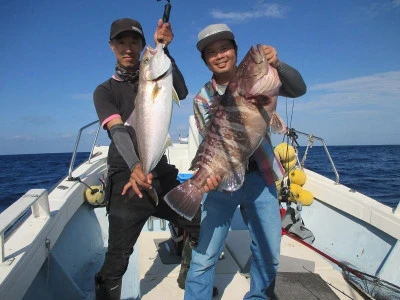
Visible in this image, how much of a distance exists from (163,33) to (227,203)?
161 centimetres

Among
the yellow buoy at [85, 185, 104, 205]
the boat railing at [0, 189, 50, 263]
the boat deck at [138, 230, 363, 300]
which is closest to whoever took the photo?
the boat railing at [0, 189, 50, 263]

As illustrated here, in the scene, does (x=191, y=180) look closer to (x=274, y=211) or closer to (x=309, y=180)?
(x=274, y=211)

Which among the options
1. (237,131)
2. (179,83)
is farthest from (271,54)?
(179,83)

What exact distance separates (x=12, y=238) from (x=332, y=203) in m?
5.13

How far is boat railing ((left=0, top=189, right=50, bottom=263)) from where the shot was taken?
7.82ft

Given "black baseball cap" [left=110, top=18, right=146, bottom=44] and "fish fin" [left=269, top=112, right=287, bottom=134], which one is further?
"black baseball cap" [left=110, top=18, right=146, bottom=44]

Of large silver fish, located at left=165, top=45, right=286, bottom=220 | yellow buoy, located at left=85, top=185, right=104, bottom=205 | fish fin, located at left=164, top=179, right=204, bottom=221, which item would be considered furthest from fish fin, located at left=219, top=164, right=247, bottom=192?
yellow buoy, located at left=85, top=185, right=104, bottom=205

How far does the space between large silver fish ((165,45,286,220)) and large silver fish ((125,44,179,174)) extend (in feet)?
1.21

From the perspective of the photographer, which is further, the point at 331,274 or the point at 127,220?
the point at 331,274

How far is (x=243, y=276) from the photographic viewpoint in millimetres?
4059

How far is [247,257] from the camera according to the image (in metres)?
4.45

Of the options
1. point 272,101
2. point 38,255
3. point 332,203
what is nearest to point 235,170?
point 272,101

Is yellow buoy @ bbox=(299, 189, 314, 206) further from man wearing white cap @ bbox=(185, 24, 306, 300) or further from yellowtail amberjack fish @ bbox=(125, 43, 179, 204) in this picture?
yellowtail amberjack fish @ bbox=(125, 43, 179, 204)

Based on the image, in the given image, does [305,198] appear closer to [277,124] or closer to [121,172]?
[277,124]
